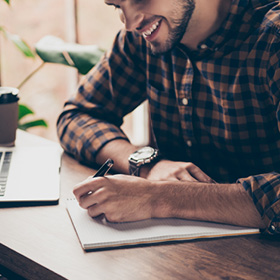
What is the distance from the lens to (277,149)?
120 centimetres

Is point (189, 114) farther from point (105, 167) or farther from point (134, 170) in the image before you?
point (105, 167)

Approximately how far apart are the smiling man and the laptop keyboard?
0.17m

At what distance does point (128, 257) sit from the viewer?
0.81 meters

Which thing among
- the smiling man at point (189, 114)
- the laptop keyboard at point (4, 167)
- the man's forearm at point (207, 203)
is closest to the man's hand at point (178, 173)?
the smiling man at point (189, 114)

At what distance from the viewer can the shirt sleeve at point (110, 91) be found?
4.62 feet

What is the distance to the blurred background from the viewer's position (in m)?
3.05

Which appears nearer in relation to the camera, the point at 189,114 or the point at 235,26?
the point at 235,26

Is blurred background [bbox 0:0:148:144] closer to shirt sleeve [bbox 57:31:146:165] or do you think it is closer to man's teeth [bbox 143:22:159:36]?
shirt sleeve [bbox 57:31:146:165]

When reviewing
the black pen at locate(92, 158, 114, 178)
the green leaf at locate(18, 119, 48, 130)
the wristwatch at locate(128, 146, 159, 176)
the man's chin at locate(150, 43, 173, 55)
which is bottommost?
the green leaf at locate(18, 119, 48, 130)

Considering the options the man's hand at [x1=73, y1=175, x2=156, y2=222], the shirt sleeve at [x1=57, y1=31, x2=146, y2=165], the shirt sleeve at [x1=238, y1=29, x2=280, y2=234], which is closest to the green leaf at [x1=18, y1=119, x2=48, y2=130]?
the shirt sleeve at [x1=57, y1=31, x2=146, y2=165]

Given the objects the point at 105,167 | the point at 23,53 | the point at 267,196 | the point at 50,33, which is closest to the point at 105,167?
the point at 105,167

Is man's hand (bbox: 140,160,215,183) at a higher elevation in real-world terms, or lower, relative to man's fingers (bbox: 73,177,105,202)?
lower

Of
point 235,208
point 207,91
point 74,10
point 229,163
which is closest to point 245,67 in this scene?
point 207,91

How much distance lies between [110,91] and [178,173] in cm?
46
